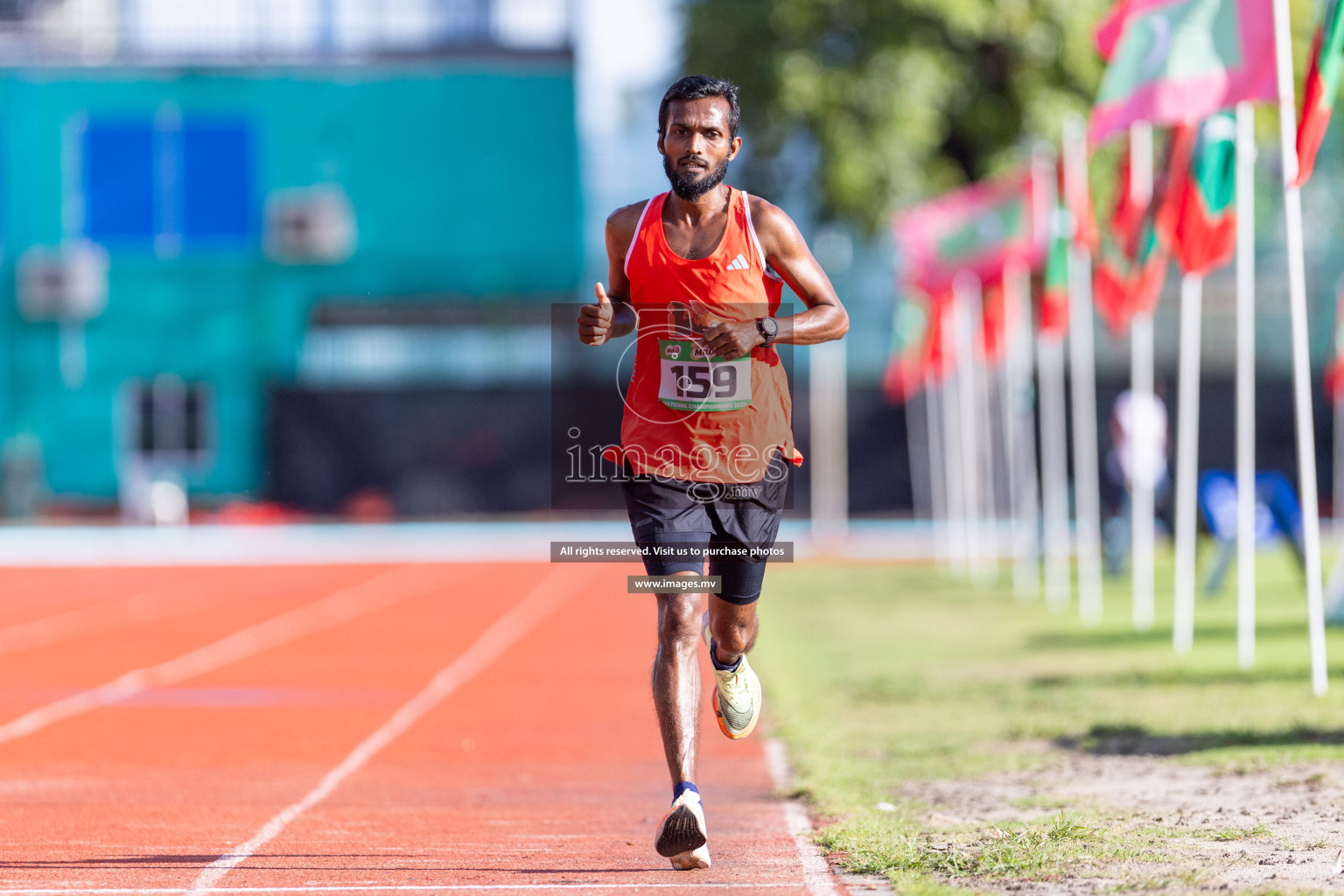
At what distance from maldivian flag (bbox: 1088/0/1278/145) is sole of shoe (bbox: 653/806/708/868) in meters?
5.97

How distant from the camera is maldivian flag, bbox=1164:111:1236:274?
11.0 meters

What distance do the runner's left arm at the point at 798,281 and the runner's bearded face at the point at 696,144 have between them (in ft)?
0.71

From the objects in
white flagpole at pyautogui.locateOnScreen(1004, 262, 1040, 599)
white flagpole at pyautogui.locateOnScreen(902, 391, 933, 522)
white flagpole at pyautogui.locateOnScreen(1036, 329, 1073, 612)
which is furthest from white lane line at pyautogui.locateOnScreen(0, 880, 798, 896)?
white flagpole at pyautogui.locateOnScreen(902, 391, 933, 522)

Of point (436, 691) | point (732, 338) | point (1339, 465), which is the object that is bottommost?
point (1339, 465)

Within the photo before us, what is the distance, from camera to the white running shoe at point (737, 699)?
562 cm

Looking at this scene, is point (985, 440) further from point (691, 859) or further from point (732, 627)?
point (691, 859)

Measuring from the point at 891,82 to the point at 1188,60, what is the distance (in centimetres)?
1588

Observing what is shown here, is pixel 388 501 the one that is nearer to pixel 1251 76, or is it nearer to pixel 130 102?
pixel 130 102

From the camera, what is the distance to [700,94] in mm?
5367

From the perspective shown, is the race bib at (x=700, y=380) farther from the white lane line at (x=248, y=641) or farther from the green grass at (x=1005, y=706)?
the white lane line at (x=248, y=641)

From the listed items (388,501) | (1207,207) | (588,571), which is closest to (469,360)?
(388,501)

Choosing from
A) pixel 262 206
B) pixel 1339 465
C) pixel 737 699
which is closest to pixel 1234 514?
pixel 737 699

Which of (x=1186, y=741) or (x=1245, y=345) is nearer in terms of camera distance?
(x=1186, y=741)

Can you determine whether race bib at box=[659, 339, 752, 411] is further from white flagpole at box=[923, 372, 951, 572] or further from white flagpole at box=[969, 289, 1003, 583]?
white flagpole at box=[923, 372, 951, 572]
